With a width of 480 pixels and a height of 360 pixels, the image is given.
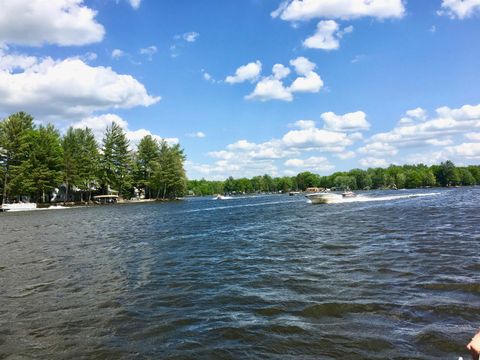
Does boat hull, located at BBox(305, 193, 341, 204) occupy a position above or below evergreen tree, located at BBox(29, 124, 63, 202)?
Result: below

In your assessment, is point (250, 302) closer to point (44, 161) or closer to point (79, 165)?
point (44, 161)

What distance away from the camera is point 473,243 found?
59.2ft

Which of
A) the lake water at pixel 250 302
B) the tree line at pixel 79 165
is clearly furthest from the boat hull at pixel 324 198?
the tree line at pixel 79 165

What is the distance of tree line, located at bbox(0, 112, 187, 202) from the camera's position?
3305 inches

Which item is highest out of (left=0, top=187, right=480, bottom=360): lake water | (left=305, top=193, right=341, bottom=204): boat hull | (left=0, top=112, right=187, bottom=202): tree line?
(left=0, top=112, right=187, bottom=202): tree line

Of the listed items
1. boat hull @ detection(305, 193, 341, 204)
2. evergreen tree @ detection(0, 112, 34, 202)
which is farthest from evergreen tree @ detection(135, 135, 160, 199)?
boat hull @ detection(305, 193, 341, 204)

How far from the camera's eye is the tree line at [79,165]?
275 ft

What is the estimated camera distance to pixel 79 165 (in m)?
101

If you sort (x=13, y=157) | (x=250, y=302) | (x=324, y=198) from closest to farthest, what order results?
(x=250, y=302)
(x=324, y=198)
(x=13, y=157)

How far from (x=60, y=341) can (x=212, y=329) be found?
3189mm

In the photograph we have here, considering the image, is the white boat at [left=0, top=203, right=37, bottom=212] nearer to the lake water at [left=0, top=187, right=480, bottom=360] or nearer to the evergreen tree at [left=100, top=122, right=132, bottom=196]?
the evergreen tree at [left=100, top=122, right=132, bottom=196]

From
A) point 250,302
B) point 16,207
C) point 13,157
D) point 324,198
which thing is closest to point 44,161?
point 13,157

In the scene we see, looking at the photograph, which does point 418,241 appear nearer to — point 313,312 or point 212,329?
point 313,312

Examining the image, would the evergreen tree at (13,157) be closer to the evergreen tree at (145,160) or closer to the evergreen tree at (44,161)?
the evergreen tree at (44,161)
